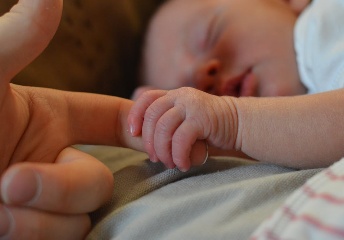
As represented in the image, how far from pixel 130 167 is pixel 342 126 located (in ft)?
0.91

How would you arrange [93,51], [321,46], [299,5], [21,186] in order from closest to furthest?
[21,186], [321,46], [93,51], [299,5]

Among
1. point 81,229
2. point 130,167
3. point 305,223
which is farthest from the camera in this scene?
point 130,167

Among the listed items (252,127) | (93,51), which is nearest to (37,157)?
(252,127)

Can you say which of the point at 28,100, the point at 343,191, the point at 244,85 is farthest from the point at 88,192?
the point at 244,85

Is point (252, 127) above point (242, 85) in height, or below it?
above

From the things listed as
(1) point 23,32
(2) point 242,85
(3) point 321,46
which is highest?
(1) point 23,32

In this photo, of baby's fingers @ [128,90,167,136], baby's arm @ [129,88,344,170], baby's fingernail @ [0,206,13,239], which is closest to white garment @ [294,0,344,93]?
baby's arm @ [129,88,344,170]

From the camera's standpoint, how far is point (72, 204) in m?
0.54

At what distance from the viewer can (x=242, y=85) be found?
1.02m

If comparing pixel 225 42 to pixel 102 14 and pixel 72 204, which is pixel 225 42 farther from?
pixel 72 204

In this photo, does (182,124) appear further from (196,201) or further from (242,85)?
(242,85)

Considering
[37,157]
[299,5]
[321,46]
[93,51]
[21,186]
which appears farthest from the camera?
[299,5]

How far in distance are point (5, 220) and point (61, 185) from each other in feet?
0.21

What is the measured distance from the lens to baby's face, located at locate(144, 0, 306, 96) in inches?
39.6
